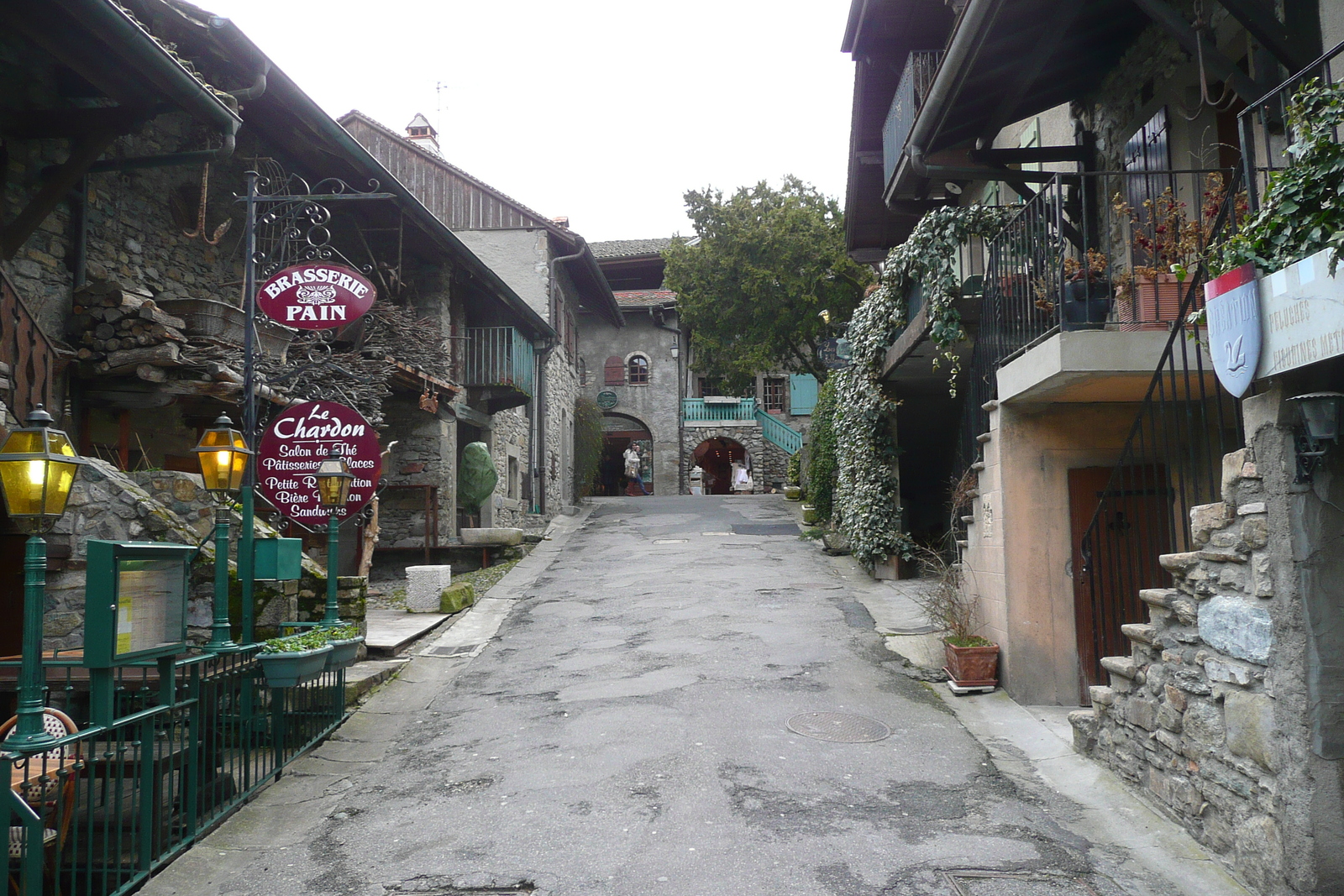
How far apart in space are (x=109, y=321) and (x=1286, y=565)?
29.3 ft

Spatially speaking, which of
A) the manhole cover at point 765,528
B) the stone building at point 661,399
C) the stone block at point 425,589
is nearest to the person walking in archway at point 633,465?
the stone building at point 661,399

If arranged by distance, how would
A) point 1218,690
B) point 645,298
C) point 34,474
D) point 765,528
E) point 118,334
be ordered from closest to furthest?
point 34,474 < point 1218,690 < point 118,334 < point 765,528 < point 645,298

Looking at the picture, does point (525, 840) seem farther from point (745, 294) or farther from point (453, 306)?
point (745, 294)

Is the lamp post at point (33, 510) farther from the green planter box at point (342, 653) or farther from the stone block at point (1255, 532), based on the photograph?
the stone block at point (1255, 532)

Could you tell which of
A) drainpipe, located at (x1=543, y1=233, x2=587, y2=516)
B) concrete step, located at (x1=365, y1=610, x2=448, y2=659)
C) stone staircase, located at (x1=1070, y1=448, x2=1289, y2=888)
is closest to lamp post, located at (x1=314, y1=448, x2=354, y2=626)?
concrete step, located at (x1=365, y1=610, x2=448, y2=659)

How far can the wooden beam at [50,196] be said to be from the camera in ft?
24.8

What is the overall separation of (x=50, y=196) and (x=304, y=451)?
2.91 metres

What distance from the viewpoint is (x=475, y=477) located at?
15.6m

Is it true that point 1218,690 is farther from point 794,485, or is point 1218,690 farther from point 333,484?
point 794,485

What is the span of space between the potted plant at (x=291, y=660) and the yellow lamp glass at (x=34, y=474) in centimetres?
226

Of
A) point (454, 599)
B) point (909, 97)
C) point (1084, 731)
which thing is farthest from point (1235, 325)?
point (454, 599)

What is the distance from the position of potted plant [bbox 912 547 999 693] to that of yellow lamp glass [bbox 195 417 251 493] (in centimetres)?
543

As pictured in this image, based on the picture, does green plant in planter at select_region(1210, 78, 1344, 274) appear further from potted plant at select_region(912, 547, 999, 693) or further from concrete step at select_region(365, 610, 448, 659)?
concrete step at select_region(365, 610, 448, 659)

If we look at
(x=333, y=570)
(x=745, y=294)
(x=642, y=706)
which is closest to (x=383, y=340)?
(x=333, y=570)
